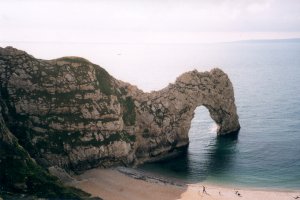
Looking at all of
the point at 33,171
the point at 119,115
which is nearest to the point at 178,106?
the point at 119,115

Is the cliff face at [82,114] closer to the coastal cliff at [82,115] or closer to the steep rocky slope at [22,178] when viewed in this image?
the coastal cliff at [82,115]

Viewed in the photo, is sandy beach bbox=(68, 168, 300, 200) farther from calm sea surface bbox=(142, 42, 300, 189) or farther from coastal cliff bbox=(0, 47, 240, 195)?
coastal cliff bbox=(0, 47, 240, 195)

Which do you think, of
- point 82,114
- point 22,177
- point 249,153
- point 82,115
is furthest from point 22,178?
point 249,153

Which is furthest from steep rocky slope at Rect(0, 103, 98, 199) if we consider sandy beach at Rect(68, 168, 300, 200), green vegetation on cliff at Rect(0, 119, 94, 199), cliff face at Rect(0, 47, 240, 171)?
cliff face at Rect(0, 47, 240, 171)

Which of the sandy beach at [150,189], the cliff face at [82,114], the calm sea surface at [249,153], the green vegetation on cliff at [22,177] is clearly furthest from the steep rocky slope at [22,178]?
the calm sea surface at [249,153]

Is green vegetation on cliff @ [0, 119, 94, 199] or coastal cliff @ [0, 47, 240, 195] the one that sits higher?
coastal cliff @ [0, 47, 240, 195]

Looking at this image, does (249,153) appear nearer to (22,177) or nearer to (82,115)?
(82,115)

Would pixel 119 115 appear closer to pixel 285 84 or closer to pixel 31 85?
pixel 31 85

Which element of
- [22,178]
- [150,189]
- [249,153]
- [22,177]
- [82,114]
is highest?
[82,114]
